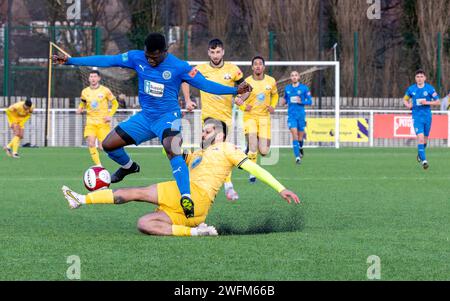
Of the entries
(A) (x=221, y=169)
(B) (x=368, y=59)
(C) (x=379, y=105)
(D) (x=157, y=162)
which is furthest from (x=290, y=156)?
(A) (x=221, y=169)

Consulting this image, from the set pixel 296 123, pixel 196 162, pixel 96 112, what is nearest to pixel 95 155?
pixel 96 112

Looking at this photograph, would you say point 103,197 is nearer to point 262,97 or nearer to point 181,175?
point 181,175

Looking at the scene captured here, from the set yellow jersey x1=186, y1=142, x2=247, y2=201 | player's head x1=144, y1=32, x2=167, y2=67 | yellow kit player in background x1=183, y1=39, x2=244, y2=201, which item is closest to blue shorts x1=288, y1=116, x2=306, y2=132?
yellow kit player in background x1=183, y1=39, x2=244, y2=201

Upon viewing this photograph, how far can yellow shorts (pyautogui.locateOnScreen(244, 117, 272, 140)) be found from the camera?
60.6 ft

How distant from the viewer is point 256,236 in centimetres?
1002

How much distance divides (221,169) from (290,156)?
1876 cm

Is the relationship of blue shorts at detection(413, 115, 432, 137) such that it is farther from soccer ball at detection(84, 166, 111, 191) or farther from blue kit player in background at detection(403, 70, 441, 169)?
soccer ball at detection(84, 166, 111, 191)

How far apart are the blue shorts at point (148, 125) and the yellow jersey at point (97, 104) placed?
11.1 m

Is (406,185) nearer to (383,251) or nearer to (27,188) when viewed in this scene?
(27,188)

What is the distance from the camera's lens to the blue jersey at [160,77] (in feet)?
38.0

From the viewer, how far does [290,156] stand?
29031 millimetres

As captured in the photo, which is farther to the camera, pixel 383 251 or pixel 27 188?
pixel 27 188

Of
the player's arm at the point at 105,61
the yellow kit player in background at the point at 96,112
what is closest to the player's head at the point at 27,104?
the yellow kit player in background at the point at 96,112
